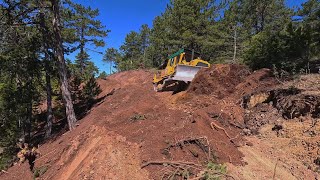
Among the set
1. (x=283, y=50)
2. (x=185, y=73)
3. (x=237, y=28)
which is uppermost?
(x=237, y=28)

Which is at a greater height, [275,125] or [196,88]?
[196,88]

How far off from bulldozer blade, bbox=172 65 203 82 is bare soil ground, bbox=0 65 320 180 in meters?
2.05

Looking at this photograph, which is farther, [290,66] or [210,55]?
[210,55]

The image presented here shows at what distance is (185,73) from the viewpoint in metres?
13.5

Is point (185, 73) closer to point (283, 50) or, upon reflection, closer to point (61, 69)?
point (283, 50)

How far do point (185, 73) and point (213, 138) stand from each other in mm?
6339

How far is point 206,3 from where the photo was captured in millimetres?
25484

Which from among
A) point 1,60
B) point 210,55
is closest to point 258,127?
point 1,60

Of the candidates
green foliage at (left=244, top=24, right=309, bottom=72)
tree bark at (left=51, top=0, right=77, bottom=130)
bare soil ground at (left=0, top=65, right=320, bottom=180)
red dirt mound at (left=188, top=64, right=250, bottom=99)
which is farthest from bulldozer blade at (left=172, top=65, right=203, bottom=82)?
tree bark at (left=51, top=0, right=77, bottom=130)

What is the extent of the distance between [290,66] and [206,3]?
15476mm

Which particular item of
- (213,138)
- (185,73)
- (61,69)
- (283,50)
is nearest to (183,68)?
(185,73)

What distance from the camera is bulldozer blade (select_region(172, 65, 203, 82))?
13.5 m

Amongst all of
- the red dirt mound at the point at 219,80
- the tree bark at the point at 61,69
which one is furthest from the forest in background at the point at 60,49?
the red dirt mound at the point at 219,80

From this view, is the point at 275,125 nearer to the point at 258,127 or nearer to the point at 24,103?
the point at 258,127
